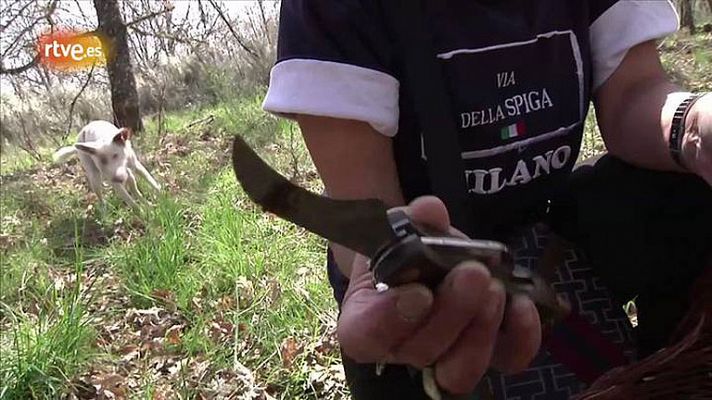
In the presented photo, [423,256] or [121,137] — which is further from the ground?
[423,256]

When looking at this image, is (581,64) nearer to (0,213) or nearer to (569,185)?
(569,185)

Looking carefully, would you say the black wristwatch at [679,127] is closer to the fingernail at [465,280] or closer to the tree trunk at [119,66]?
the fingernail at [465,280]

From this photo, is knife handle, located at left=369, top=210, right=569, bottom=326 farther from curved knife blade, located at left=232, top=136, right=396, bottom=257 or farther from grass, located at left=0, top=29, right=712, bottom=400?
grass, located at left=0, top=29, right=712, bottom=400

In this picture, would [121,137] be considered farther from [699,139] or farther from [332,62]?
[699,139]

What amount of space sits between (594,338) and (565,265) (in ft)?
0.34

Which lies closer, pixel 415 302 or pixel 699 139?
pixel 415 302

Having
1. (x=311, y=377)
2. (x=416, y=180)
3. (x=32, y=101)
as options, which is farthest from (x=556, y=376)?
(x=32, y=101)

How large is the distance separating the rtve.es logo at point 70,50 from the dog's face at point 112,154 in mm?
1891

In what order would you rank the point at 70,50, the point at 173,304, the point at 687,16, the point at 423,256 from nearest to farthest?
1. the point at 423,256
2. the point at 173,304
3. the point at 687,16
4. the point at 70,50

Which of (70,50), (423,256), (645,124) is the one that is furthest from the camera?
(70,50)

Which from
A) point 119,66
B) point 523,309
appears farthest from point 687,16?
point 523,309

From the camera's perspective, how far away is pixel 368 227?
46 cm

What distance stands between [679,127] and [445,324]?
0.51 m

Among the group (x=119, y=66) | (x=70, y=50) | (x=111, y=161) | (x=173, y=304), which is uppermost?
(x=70, y=50)
